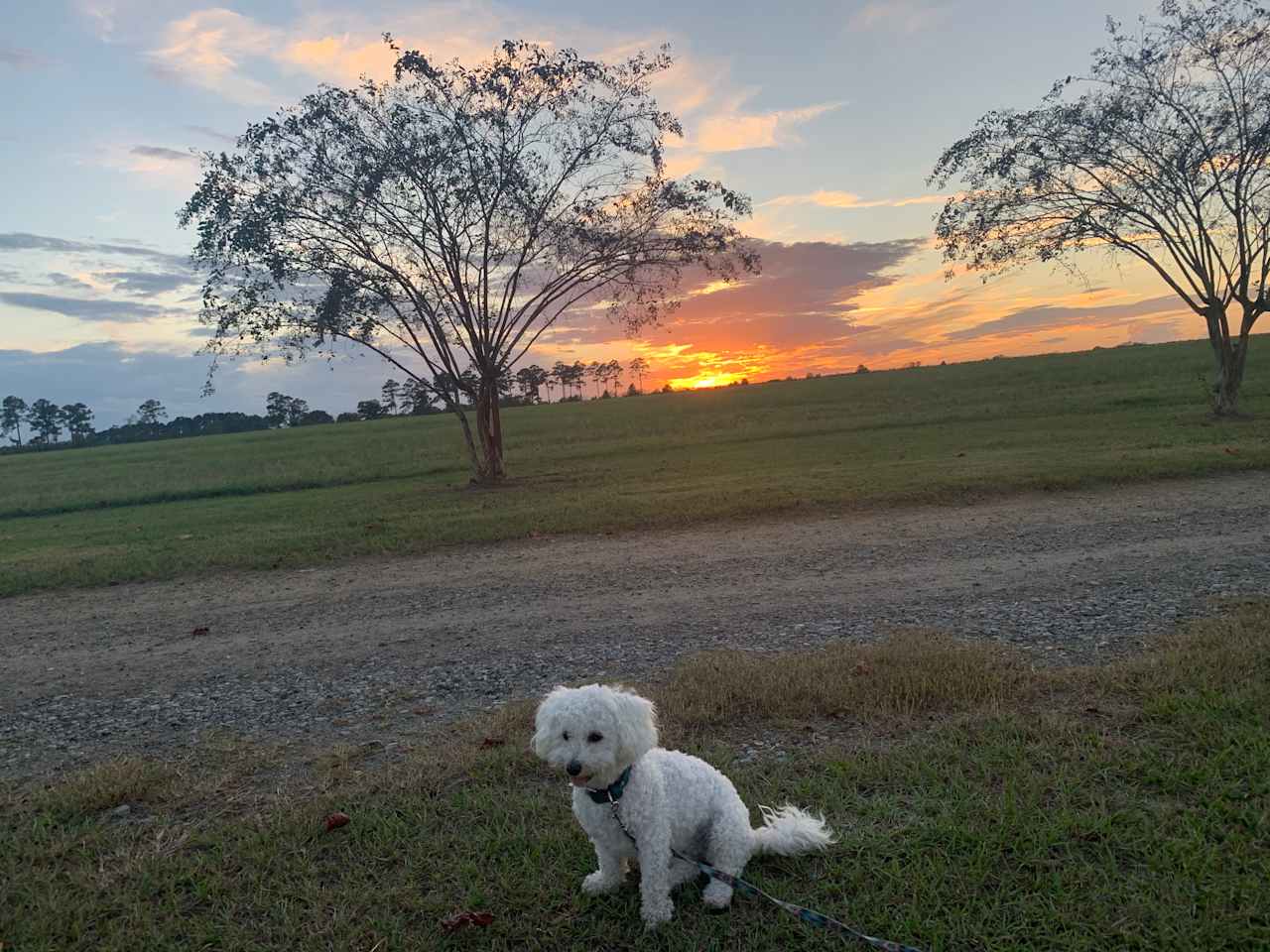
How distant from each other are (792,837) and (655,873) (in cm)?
77

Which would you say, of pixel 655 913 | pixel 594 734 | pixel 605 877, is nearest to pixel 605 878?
pixel 605 877

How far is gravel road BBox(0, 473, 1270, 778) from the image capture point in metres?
6.68

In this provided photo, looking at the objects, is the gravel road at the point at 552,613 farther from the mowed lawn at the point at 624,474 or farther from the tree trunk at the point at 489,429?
the tree trunk at the point at 489,429

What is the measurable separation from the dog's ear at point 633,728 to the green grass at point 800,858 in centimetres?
92

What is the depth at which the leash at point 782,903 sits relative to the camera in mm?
3346

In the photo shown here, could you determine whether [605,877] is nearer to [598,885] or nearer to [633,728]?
[598,885]

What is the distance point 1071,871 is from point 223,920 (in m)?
4.21

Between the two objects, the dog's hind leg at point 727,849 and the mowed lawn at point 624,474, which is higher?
the mowed lawn at point 624,474

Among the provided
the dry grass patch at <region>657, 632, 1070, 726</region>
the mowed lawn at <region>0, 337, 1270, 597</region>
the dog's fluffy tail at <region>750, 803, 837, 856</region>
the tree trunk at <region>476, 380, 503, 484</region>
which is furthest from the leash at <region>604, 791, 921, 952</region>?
the tree trunk at <region>476, 380, 503, 484</region>

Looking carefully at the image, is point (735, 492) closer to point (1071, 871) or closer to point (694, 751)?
point (694, 751)

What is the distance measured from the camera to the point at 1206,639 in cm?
633

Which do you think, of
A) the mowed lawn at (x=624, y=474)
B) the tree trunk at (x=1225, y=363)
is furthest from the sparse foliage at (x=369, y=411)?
the tree trunk at (x=1225, y=363)

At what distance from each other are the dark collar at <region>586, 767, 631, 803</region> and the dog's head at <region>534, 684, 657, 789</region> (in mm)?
53

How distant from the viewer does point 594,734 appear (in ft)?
11.4
